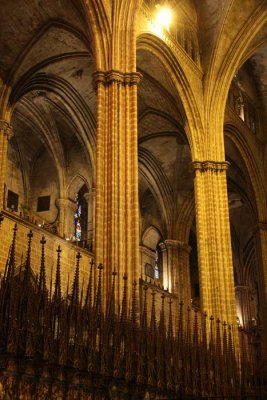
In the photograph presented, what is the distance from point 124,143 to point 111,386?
18.4ft

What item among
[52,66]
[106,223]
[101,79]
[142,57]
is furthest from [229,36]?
[106,223]

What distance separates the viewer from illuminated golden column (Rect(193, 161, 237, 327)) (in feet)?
54.1

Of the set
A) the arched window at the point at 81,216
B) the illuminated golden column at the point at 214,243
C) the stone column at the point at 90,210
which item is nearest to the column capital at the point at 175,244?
the arched window at the point at 81,216

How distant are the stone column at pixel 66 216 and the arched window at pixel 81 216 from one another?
52 centimetres

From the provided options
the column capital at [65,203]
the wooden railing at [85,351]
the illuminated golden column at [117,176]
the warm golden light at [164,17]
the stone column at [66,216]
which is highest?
the warm golden light at [164,17]

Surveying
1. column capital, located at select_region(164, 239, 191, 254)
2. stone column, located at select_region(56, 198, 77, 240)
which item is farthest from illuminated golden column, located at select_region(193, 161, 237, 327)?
column capital, located at select_region(164, 239, 191, 254)

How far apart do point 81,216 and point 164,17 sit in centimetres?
850

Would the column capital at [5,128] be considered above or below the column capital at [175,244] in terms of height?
above

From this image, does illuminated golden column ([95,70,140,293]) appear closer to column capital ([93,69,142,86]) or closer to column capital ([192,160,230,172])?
column capital ([93,69,142,86])

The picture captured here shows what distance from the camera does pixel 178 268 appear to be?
2430 cm

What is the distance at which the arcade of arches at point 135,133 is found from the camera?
13172mm

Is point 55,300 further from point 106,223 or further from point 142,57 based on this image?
point 142,57

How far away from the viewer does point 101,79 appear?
13.5m

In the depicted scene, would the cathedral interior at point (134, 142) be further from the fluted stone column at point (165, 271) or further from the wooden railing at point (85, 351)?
the wooden railing at point (85, 351)
